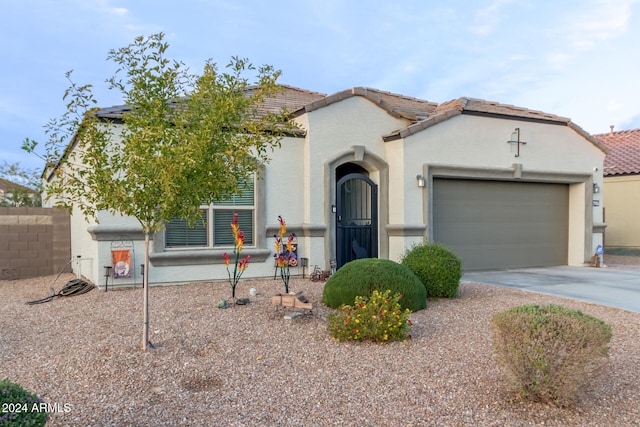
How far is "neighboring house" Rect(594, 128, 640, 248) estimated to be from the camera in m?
18.3

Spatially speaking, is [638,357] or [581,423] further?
[638,357]

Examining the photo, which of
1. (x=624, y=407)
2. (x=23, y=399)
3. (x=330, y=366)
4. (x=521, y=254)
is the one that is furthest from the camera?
(x=521, y=254)

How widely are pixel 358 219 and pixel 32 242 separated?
8.14 metres

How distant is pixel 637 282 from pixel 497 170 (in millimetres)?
3907

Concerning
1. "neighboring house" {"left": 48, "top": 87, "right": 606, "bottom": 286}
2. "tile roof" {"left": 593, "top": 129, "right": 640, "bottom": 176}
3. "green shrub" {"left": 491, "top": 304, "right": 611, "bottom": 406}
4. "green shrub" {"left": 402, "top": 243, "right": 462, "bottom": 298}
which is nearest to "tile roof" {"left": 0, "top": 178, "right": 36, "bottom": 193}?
"neighboring house" {"left": 48, "top": 87, "right": 606, "bottom": 286}

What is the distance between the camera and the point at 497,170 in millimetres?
12023

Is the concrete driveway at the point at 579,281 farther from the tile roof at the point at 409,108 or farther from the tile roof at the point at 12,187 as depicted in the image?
the tile roof at the point at 12,187

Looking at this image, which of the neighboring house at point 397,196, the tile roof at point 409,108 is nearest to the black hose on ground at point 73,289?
the neighboring house at point 397,196

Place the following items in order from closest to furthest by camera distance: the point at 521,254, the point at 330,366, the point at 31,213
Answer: the point at 330,366 < the point at 31,213 < the point at 521,254

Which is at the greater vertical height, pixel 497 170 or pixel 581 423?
pixel 497 170

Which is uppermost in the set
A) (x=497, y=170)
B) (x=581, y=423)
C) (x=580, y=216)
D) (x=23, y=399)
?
(x=497, y=170)

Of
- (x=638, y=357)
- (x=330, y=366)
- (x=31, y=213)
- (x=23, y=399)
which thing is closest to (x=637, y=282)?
(x=638, y=357)

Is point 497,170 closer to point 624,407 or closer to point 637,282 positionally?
point 637,282

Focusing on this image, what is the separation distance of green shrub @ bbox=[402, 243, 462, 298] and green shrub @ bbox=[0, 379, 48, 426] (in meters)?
6.21
